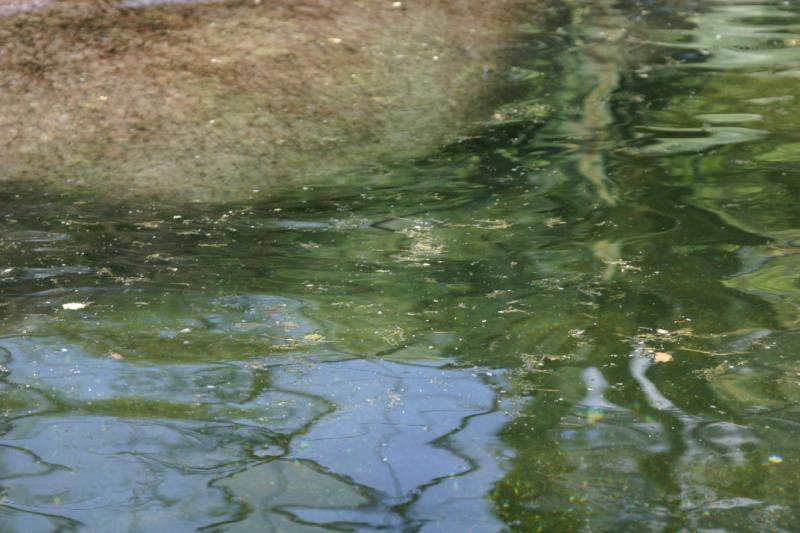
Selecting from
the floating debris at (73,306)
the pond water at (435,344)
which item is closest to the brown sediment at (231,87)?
the pond water at (435,344)

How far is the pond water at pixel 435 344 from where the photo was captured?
2.85m

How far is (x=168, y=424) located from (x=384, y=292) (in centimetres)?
107

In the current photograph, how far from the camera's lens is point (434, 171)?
5.23m

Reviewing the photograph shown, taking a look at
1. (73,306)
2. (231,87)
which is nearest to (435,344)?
(73,306)

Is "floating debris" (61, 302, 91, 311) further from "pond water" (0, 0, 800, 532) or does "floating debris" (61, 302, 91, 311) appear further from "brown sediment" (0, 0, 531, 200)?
"brown sediment" (0, 0, 531, 200)

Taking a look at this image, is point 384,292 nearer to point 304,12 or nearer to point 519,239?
point 519,239

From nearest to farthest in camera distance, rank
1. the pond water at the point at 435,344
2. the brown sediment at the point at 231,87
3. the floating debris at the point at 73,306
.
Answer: the pond water at the point at 435,344 < the floating debris at the point at 73,306 < the brown sediment at the point at 231,87

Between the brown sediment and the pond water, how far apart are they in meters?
0.32

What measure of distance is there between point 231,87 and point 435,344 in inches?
119

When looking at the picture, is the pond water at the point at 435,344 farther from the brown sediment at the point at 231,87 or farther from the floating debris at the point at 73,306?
the brown sediment at the point at 231,87

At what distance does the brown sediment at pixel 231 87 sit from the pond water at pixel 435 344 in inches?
12.5

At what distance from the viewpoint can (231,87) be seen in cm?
613

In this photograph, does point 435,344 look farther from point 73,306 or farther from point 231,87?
point 231,87

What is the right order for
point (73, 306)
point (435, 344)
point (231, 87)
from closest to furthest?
point (435, 344), point (73, 306), point (231, 87)
